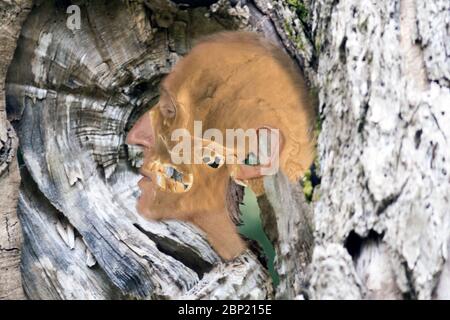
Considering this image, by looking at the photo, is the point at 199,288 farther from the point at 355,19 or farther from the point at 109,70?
the point at 355,19

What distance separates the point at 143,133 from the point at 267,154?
0.55 metres

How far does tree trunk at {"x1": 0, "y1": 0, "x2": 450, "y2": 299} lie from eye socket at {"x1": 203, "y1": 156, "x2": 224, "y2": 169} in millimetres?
248

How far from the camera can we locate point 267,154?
6.69 feet

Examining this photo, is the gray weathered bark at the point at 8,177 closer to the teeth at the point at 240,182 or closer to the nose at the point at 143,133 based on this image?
the nose at the point at 143,133

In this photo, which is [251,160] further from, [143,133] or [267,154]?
[143,133]

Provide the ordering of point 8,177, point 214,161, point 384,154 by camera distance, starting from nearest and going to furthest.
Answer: point 384,154
point 8,177
point 214,161

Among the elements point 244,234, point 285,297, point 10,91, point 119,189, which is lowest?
point 285,297

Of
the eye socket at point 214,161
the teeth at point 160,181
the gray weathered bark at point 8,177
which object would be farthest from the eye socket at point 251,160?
the gray weathered bark at point 8,177

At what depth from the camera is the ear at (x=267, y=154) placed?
201 centimetres

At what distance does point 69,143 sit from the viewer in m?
2.15

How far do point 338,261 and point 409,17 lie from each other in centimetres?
79

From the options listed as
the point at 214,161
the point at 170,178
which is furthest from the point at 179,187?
the point at 214,161

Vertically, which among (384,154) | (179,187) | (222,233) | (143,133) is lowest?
(222,233)
